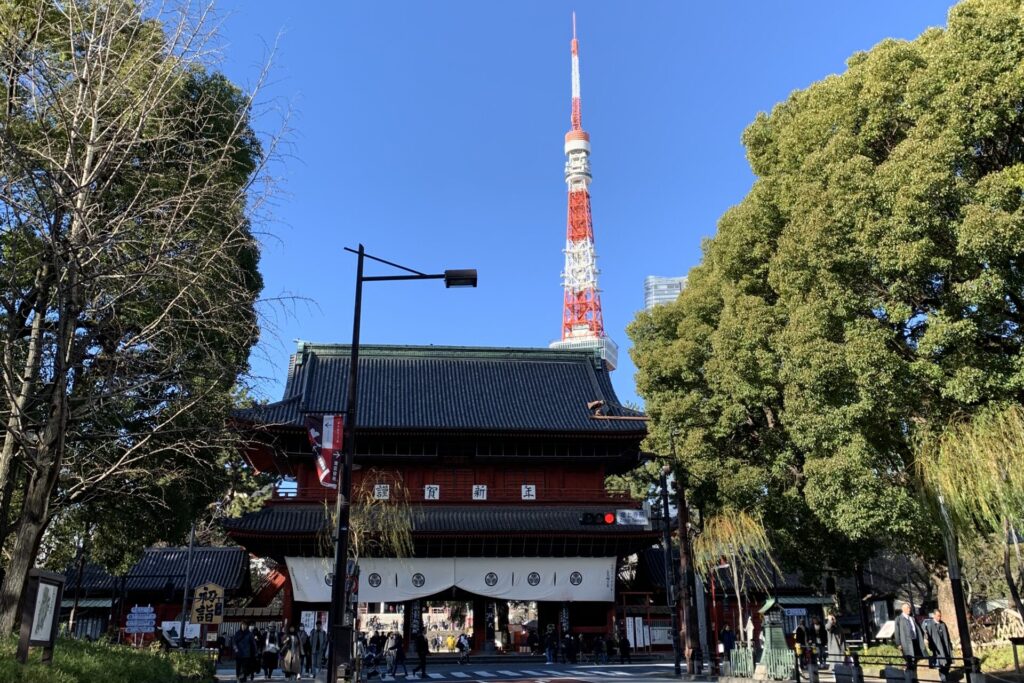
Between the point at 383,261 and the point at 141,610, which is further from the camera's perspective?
the point at 141,610

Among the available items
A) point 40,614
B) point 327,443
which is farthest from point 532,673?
point 40,614

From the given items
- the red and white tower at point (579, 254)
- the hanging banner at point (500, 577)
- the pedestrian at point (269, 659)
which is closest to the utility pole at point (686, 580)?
the hanging banner at point (500, 577)

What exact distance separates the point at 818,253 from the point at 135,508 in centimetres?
1769

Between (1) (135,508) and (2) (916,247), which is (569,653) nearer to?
(1) (135,508)

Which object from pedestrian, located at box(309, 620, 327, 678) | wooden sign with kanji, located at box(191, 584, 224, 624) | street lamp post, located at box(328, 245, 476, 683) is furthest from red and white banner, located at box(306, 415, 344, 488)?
wooden sign with kanji, located at box(191, 584, 224, 624)

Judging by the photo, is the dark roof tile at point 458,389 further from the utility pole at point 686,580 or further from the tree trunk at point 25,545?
the tree trunk at point 25,545

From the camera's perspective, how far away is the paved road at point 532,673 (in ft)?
69.0

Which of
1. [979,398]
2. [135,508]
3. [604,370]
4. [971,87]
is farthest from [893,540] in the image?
[604,370]

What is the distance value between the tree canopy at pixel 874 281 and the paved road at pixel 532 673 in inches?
259

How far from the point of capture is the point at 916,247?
44.0 feet

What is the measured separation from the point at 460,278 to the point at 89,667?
300 inches

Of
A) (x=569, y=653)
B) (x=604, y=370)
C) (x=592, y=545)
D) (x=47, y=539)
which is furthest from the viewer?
(x=604, y=370)

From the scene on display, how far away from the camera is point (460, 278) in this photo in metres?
13.0

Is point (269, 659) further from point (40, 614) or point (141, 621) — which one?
point (40, 614)
